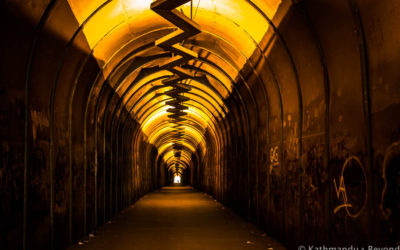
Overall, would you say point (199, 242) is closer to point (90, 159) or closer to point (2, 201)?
point (90, 159)

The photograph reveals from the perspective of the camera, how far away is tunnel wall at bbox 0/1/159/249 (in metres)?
6.12

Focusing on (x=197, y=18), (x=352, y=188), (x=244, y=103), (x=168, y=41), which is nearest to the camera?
(x=352, y=188)

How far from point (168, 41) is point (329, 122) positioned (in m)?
4.91

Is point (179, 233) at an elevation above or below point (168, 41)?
below

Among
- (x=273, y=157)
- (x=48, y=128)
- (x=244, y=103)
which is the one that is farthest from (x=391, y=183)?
(x=244, y=103)

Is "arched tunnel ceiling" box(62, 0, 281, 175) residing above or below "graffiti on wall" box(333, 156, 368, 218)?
above

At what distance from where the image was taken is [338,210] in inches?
258

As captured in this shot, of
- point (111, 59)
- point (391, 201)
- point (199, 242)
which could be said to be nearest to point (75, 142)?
point (111, 59)

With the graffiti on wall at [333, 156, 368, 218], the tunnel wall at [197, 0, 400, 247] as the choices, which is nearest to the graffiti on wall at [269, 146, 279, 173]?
the tunnel wall at [197, 0, 400, 247]

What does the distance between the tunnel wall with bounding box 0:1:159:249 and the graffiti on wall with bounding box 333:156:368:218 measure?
5.44 metres

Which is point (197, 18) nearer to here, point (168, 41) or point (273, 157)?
point (168, 41)

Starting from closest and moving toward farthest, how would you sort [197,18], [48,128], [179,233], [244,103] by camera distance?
[48,128]
[197,18]
[179,233]
[244,103]

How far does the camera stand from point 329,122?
7.05 metres

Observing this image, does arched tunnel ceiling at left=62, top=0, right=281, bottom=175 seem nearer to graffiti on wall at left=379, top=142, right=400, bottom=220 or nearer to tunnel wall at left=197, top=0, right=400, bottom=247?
tunnel wall at left=197, top=0, right=400, bottom=247
